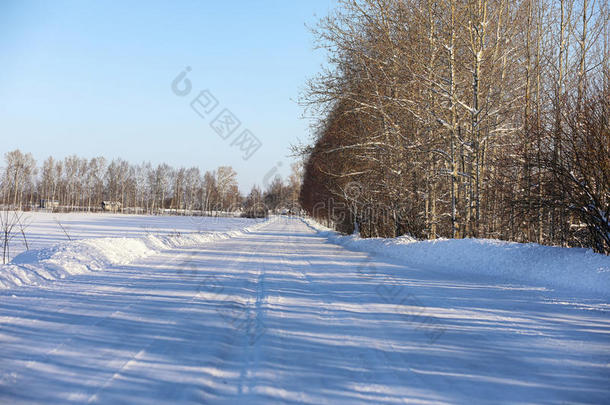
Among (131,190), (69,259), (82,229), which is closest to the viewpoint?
(69,259)

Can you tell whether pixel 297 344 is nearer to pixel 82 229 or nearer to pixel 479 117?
pixel 479 117

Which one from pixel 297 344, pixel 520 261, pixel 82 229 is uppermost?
pixel 520 261

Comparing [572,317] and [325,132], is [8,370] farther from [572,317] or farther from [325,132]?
[325,132]

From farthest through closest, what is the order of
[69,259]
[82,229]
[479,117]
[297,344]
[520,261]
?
[82,229], [479,117], [69,259], [520,261], [297,344]

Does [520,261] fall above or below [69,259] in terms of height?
above

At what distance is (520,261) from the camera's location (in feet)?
35.1

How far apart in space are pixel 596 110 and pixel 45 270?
12.9m

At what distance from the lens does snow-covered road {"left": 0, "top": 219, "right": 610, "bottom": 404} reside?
11.2 feet

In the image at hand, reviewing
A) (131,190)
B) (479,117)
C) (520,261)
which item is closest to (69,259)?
(520,261)

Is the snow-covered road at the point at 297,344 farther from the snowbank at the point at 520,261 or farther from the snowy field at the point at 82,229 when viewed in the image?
the snowy field at the point at 82,229

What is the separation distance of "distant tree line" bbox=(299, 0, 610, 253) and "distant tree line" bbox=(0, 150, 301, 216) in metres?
78.1

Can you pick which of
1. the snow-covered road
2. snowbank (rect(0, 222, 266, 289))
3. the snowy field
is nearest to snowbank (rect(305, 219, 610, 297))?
the snow-covered road

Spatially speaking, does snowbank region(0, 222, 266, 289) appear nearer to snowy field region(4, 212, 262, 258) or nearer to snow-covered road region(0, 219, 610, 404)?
snow-covered road region(0, 219, 610, 404)

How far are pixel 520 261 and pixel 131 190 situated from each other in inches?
5010
